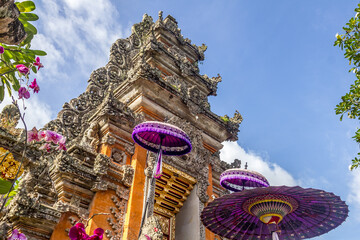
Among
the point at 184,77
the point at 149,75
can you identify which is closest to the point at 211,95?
the point at 184,77

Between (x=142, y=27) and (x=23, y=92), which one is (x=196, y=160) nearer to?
(x=142, y=27)

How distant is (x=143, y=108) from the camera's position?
38.1ft

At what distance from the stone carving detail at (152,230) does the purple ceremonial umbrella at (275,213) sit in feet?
5.88

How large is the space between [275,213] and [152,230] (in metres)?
3.48

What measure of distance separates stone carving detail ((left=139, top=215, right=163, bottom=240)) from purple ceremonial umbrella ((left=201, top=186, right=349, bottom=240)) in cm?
179

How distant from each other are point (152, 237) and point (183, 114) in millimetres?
6303

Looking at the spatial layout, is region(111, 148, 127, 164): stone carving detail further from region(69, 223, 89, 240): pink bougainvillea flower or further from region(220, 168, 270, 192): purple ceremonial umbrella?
region(69, 223, 89, 240): pink bougainvillea flower

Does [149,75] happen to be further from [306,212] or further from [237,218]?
[306,212]

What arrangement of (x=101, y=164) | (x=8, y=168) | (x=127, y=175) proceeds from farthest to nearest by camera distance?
(x=127, y=175) → (x=101, y=164) → (x=8, y=168)

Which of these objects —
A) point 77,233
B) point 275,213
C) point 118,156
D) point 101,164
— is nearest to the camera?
point 77,233

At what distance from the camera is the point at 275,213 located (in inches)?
346

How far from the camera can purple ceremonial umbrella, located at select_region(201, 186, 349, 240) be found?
817 cm

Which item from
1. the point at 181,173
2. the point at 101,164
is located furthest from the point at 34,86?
the point at 181,173

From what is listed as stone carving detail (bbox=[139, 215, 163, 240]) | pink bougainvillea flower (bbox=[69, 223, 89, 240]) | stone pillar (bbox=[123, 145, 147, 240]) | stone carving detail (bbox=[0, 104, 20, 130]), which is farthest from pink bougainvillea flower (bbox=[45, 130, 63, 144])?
stone carving detail (bbox=[0, 104, 20, 130])
